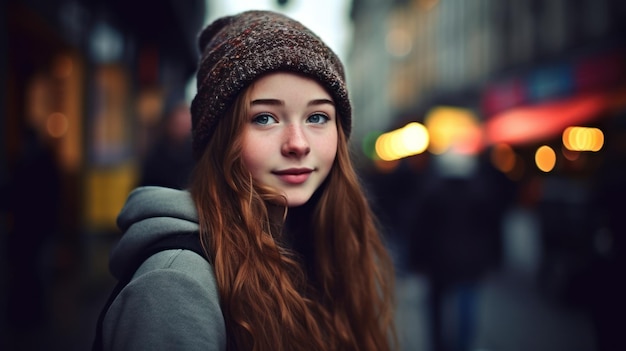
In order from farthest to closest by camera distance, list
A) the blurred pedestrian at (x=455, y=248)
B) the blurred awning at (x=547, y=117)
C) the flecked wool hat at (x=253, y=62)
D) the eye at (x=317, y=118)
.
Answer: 1. the blurred awning at (x=547, y=117)
2. the blurred pedestrian at (x=455, y=248)
3. the eye at (x=317, y=118)
4. the flecked wool hat at (x=253, y=62)

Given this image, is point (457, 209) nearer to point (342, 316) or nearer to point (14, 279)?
point (342, 316)

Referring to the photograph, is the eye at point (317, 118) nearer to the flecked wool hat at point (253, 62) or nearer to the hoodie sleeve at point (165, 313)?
the flecked wool hat at point (253, 62)

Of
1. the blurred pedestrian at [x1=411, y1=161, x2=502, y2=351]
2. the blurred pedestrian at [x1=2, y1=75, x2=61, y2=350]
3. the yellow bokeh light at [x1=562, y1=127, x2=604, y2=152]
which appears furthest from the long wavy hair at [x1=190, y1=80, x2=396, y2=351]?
the yellow bokeh light at [x1=562, y1=127, x2=604, y2=152]

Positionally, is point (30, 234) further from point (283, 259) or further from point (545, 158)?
point (545, 158)

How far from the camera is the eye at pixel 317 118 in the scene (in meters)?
1.78

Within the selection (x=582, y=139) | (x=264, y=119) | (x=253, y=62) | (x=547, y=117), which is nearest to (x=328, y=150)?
(x=264, y=119)

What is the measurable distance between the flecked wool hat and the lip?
26 centimetres

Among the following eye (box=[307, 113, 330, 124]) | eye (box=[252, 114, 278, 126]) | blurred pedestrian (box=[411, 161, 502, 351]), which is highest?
eye (box=[307, 113, 330, 124])

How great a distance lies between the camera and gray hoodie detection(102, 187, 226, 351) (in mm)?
1339

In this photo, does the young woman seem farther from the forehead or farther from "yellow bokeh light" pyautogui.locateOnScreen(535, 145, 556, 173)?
"yellow bokeh light" pyautogui.locateOnScreen(535, 145, 556, 173)

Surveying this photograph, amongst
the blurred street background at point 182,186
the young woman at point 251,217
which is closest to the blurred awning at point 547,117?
the blurred street background at point 182,186

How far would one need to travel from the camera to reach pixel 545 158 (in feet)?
60.1

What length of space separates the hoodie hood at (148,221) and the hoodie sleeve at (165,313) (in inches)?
4.6

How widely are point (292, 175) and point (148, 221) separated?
0.44 metres
